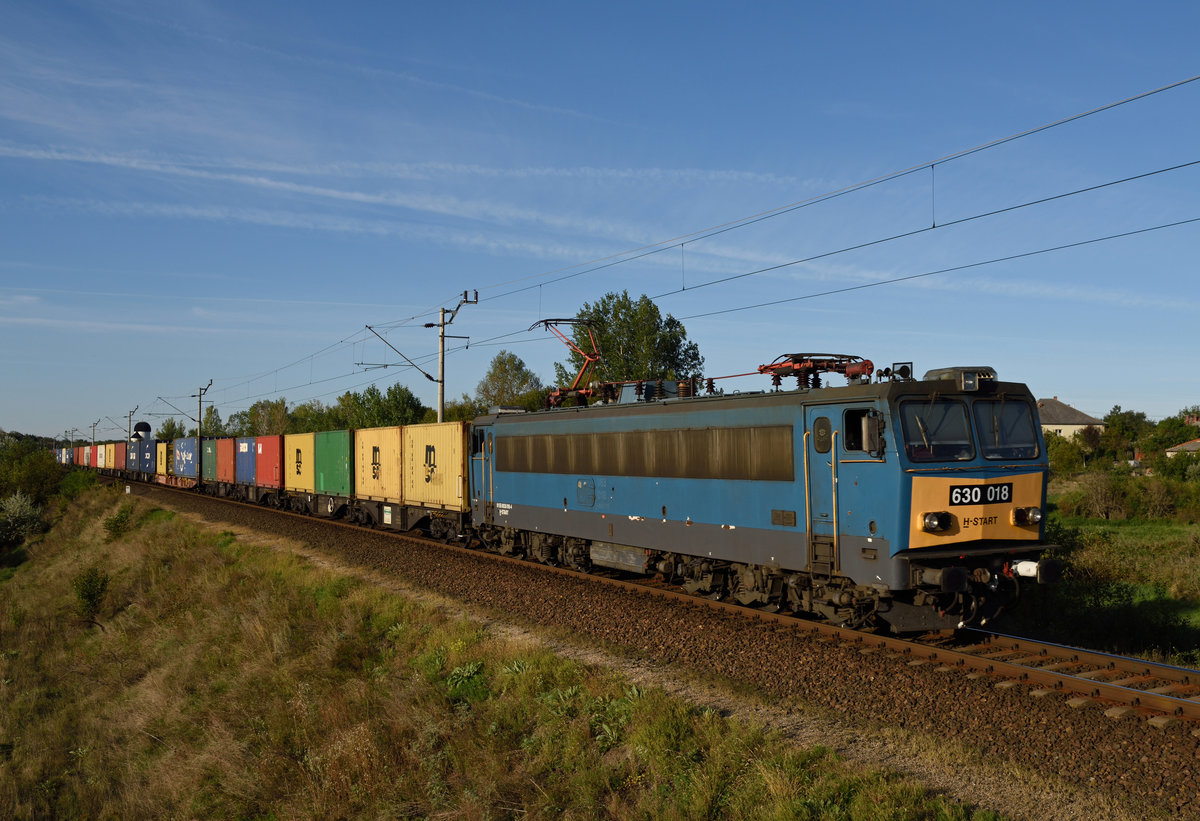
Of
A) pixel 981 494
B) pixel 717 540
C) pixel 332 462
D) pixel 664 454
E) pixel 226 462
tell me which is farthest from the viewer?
pixel 226 462

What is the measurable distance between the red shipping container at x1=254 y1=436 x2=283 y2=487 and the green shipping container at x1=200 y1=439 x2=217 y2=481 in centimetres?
977

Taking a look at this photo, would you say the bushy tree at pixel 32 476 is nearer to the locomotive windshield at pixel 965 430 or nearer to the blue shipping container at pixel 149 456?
the blue shipping container at pixel 149 456

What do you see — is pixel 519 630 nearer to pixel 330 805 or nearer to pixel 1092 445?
pixel 330 805

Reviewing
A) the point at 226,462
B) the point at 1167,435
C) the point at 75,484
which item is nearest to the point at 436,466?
the point at 226,462

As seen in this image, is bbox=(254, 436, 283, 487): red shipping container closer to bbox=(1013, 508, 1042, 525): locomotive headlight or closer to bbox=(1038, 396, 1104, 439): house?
bbox=(1013, 508, 1042, 525): locomotive headlight

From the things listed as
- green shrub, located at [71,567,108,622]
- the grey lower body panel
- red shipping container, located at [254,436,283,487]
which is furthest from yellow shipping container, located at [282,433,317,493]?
the grey lower body panel

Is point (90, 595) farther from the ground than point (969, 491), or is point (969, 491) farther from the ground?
point (969, 491)

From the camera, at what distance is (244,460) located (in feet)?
144

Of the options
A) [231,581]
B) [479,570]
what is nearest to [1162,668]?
[479,570]

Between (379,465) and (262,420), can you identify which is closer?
(379,465)

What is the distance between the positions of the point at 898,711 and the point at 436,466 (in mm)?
17726

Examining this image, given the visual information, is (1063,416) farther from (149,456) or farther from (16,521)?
(16,521)

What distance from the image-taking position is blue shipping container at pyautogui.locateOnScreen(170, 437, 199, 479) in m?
54.1

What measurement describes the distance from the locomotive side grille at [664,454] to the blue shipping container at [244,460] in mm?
27251
